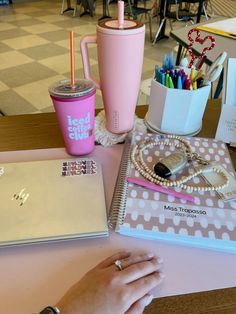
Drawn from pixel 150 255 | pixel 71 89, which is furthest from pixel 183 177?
pixel 71 89

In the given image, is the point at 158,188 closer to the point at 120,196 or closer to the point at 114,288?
the point at 120,196

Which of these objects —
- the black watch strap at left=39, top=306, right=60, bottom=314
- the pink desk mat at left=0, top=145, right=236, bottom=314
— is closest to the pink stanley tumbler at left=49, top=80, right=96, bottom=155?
the pink desk mat at left=0, top=145, right=236, bottom=314

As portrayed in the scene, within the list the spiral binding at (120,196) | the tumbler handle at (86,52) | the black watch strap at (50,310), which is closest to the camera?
the black watch strap at (50,310)

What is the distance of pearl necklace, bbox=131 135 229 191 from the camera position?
0.54 meters

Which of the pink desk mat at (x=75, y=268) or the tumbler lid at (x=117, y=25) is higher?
the tumbler lid at (x=117, y=25)

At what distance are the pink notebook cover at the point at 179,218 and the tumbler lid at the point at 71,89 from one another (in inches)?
7.8

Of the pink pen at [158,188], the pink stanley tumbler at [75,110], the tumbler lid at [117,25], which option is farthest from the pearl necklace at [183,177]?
the tumbler lid at [117,25]

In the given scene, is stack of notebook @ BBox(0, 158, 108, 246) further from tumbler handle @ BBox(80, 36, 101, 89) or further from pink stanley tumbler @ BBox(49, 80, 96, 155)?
tumbler handle @ BBox(80, 36, 101, 89)

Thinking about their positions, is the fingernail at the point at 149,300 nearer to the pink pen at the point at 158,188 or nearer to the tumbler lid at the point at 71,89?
the pink pen at the point at 158,188

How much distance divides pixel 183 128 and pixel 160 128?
6 cm

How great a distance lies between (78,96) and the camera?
0.56 metres

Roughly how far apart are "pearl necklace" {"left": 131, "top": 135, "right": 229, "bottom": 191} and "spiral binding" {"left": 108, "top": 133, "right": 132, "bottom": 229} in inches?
0.8

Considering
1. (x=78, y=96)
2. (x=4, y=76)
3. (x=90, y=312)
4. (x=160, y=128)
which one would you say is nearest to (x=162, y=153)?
(x=160, y=128)

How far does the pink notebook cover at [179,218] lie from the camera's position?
46 centimetres
